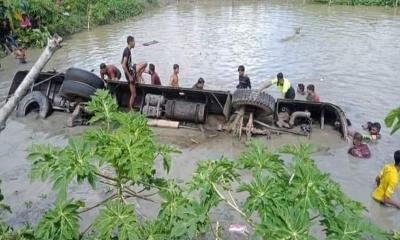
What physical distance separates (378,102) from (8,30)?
634 inches

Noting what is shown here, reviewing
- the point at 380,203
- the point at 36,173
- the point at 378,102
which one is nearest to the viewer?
the point at 36,173

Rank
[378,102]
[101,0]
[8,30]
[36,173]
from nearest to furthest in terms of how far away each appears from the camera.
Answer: [36,173] < [378,102] < [8,30] < [101,0]

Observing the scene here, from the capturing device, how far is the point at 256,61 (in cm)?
1864

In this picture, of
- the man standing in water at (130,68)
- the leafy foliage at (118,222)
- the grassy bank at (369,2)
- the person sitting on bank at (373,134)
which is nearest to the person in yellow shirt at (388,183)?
the person sitting on bank at (373,134)

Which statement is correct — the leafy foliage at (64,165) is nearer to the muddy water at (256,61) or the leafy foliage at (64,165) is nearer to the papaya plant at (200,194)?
the papaya plant at (200,194)

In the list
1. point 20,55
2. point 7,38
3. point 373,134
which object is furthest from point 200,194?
point 7,38

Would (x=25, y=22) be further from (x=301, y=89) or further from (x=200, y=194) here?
(x=200, y=194)

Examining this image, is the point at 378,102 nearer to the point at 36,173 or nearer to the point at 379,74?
the point at 379,74

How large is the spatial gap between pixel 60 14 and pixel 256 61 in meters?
11.1

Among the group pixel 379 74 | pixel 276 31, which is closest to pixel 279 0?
pixel 276 31

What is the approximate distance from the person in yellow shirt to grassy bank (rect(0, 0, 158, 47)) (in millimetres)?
12671

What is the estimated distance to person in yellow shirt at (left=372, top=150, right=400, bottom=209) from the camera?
7.51 meters

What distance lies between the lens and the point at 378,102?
45.7 feet

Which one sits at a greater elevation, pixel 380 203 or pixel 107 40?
pixel 107 40
